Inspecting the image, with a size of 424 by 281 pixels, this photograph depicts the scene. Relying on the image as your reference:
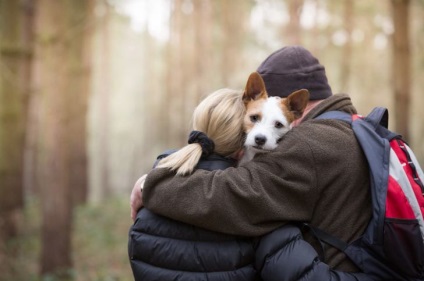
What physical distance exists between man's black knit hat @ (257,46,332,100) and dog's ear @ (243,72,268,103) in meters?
0.16

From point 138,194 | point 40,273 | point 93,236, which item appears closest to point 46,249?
point 40,273

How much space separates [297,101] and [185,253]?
56.6 inches

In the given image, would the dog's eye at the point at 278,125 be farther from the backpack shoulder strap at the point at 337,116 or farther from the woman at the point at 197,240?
the woman at the point at 197,240

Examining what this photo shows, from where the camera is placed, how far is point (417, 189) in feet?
10.3

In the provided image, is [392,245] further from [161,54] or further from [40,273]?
[161,54]

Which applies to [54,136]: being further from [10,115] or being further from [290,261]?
[290,261]

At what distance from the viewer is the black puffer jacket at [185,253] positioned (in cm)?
307

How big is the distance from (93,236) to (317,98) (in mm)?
10813

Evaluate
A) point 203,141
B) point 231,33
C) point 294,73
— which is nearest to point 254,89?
point 294,73

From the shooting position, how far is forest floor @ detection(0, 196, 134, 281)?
10002mm

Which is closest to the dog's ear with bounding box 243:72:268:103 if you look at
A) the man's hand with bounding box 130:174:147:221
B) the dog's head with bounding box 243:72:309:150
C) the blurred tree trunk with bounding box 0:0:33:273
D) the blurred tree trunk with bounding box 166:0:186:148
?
the dog's head with bounding box 243:72:309:150

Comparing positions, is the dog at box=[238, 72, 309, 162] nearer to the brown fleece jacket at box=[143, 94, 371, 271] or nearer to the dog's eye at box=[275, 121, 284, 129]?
the dog's eye at box=[275, 121, 284, 129]

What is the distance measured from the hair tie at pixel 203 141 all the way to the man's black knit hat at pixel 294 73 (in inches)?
35.0

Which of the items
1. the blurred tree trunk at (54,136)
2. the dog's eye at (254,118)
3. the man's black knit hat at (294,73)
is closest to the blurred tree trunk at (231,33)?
the blurred tree trunk at (54,136)
